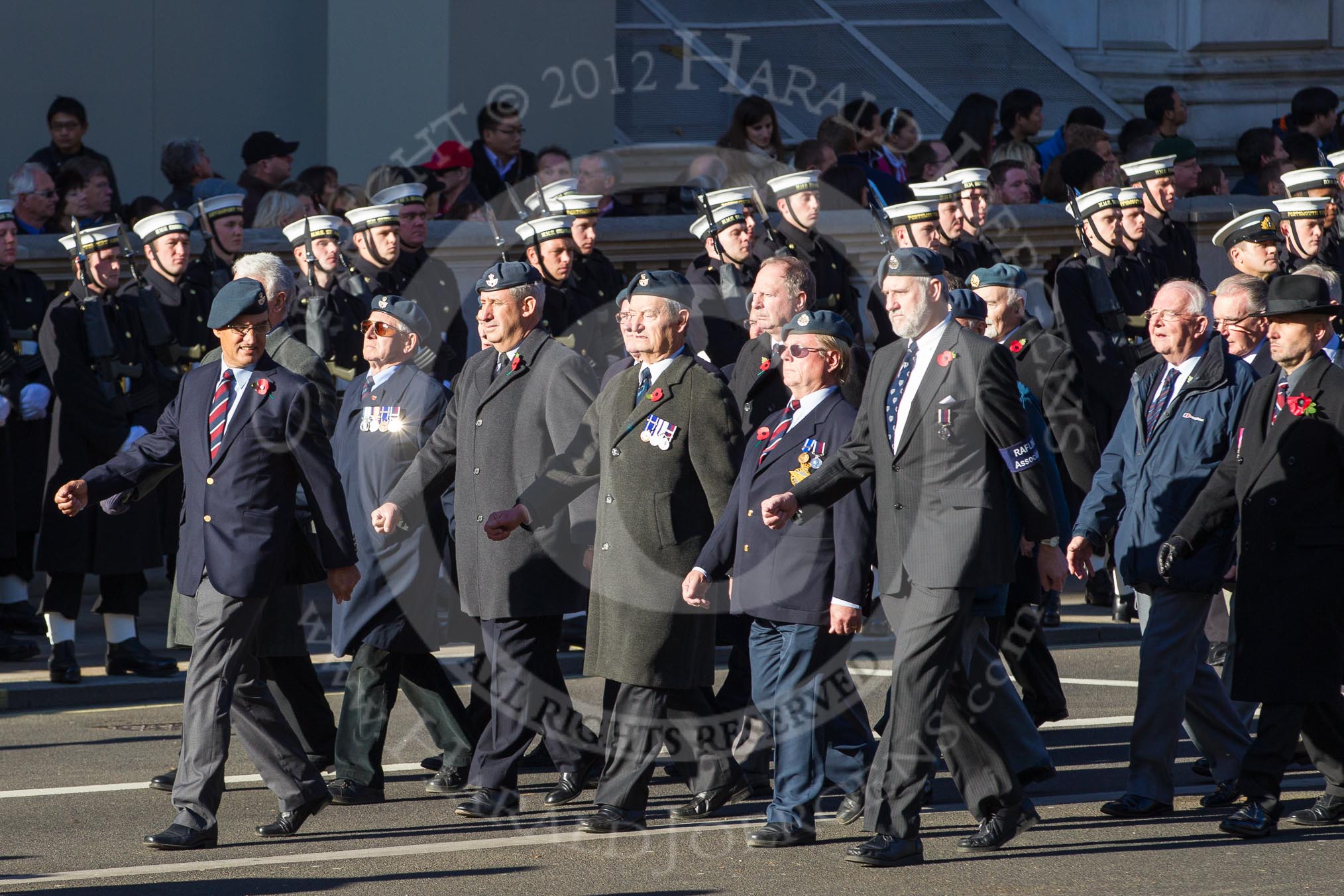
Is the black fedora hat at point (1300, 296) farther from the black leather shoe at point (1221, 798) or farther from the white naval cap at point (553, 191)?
the white naval cap at point (553, 191)

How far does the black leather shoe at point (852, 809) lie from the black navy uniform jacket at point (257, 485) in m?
2.01

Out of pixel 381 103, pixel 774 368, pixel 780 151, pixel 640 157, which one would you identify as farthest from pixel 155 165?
pixel 774 368

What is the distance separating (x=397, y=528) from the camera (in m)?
→ 8.91

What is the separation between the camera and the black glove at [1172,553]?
8.25 m

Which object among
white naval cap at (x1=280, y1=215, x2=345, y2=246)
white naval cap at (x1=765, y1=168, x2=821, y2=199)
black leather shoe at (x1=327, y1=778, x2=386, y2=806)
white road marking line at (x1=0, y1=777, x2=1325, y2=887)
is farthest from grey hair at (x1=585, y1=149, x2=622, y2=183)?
white road marking line at (x1=0, y1=777, x2=1325, y2=887)

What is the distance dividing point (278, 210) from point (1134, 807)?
24.3ft

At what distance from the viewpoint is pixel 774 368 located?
32.1ft

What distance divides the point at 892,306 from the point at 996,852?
1.91 meters

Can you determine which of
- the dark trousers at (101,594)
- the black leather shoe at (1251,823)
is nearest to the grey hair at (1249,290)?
the black leather shoe at (1251,823)

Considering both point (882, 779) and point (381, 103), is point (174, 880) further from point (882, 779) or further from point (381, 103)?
point (381, 103)

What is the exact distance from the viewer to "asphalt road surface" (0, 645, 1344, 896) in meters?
7.44

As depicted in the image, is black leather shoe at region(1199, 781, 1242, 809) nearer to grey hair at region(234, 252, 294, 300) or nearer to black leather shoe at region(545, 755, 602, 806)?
black leather shoe at region(545, 755, 602, 806)

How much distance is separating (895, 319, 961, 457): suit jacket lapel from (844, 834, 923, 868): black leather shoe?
51.1 inches

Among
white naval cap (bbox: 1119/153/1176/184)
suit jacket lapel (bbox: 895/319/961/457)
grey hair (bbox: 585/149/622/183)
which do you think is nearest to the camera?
suit jacket lapel (bbox: 895/319/961/457)
